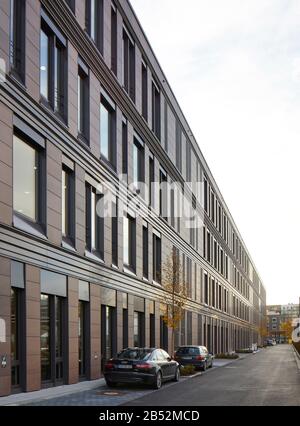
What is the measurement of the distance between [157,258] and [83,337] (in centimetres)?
1367

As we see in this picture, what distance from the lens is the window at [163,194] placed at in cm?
3868

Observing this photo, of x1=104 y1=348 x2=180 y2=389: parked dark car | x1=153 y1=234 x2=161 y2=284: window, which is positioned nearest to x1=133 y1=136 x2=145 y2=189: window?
x1=153 y1=234 x2=161 y2=284: window

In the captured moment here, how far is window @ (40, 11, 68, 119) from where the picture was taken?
829 inches

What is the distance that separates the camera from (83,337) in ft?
78.6

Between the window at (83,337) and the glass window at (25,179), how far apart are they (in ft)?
17.7

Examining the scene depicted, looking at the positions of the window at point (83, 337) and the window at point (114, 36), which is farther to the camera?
the window at point (114, 36)

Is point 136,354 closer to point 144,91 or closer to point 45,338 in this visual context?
point 45,338

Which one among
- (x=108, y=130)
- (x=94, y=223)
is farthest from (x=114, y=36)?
(x=94, y=223)

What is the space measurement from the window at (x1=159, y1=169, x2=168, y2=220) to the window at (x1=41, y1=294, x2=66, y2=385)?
17.4 meters

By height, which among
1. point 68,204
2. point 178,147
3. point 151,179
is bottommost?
point 68,204

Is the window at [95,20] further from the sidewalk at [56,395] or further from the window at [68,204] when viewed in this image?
the sidewalk at [56,395]

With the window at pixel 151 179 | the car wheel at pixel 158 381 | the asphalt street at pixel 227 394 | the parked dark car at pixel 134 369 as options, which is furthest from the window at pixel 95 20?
the asphalt street at pixel 227 394
